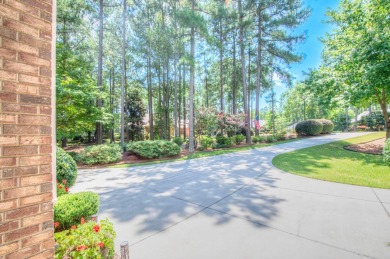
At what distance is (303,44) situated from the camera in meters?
15.6

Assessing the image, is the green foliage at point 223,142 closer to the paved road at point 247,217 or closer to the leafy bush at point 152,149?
the leafy bush at point 152,149

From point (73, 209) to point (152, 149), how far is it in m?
7.09

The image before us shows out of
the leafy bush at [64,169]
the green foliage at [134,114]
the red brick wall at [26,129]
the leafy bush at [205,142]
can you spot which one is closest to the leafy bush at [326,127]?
the leafy bush at [205,142]

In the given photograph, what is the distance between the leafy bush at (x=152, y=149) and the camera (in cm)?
952

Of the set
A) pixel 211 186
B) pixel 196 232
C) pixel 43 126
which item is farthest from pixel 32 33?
pixel 211 186

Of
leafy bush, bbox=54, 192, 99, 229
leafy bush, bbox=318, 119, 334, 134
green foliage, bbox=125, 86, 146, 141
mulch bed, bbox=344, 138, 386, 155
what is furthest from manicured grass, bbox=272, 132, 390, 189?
green foliage, bbox=125, 86, 146, 141

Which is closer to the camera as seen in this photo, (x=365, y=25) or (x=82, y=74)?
(x=365, y=25)

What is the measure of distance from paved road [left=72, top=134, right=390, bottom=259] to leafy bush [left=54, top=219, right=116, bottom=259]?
502 millimetres

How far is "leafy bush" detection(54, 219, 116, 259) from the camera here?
1.82 meters

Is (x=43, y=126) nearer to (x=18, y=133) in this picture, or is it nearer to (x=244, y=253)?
(x=18, y=133)

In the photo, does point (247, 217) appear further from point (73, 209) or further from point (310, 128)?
point (310, 128)

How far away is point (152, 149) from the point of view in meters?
9.55

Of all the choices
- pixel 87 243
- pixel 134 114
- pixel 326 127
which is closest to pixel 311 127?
pixel 326 127

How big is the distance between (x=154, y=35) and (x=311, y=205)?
16144 mm
